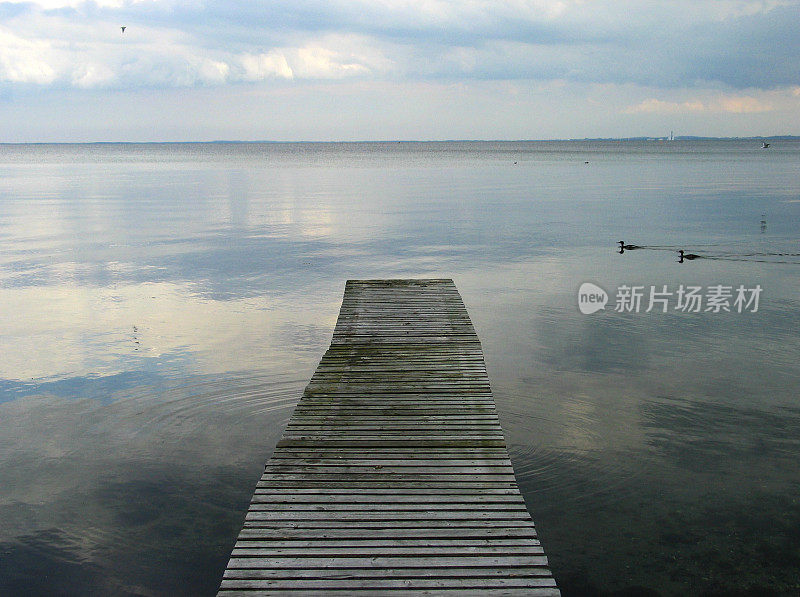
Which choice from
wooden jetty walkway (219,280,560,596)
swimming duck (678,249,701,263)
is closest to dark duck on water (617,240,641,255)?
swimming duck (678,249,701,263)

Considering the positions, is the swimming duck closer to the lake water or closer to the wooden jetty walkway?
the lake water

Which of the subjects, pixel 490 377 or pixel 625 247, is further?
pixel 625 247

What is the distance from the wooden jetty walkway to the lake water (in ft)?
4.38

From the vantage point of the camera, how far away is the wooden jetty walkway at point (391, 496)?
6.45m

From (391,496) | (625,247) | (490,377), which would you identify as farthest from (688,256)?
(391,496)

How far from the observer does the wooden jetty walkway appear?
645 cm

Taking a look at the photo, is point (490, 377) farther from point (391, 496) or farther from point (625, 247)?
point (625, 247)

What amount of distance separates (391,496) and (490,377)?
726 cm

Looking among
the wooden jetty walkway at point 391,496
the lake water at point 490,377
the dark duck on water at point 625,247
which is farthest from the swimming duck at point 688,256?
the wooden jetty walkway at point 391,496

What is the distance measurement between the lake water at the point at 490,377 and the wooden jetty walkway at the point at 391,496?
1.33m

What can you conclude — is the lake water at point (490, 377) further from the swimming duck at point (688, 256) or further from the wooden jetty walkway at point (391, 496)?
the wooden jetty walkway at point (391, 496)

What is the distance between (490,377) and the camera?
1486cm

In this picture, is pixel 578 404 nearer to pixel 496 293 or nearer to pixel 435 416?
pixel 435 416

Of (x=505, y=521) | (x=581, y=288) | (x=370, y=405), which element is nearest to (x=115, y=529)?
(x=370, y=405)
